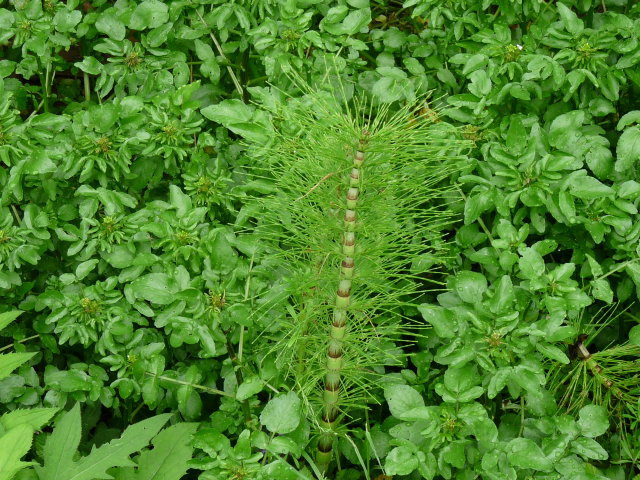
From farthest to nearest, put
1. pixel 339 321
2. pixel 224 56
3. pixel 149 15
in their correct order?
pixel 224 56 → pixel 149 15 → pixel 339 321

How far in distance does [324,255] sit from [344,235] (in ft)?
0.40

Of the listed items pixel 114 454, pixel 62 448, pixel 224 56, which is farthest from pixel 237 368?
pixel 224 56

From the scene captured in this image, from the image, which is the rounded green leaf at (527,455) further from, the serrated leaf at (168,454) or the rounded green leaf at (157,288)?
the rounded green leaf at (157,288)

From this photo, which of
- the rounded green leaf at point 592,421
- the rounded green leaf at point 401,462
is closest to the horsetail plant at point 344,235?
the rounded green leaf at point 401,462

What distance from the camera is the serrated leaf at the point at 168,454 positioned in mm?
2088

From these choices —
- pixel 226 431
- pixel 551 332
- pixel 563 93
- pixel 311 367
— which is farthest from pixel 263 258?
pixel 563 93

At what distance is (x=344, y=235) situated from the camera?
6.47ft

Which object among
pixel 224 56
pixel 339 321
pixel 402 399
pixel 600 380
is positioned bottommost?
pixel 600 380

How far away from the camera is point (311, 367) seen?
2221 mm

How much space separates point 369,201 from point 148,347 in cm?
71

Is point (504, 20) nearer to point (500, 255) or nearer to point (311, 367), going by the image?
point (500, 255)

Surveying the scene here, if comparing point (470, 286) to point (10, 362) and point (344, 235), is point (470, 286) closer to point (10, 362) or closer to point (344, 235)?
point (344, 235)

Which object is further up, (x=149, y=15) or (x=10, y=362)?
(x=149, y=15)

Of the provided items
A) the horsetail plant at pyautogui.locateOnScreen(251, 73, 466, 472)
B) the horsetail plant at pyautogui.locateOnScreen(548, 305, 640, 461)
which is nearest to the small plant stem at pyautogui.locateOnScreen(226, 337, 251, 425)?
the horsetail plant at pyautogui.locateOnScreen(251, 73, 466, 472)
